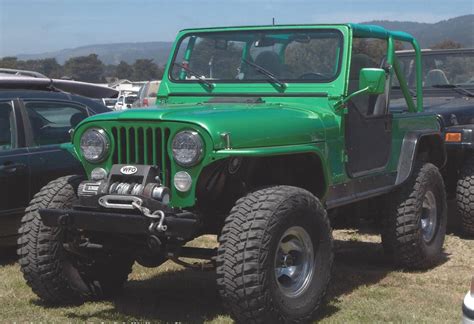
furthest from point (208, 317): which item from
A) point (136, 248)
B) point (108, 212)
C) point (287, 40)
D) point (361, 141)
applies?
point (287, 40)

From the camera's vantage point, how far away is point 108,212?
181 inches

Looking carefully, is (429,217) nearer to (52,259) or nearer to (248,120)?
(248,120)

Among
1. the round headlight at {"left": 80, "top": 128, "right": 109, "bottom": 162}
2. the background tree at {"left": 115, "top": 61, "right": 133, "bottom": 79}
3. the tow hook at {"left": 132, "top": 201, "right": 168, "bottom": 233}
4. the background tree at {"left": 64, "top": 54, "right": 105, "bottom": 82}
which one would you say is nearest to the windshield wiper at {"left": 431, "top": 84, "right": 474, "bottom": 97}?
the round headlight at {"left": 80, "top": 128, "right": 109, "bottom": 162}

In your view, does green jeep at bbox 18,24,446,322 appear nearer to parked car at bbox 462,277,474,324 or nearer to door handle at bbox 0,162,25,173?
parked car at bbox 462,277,474,324

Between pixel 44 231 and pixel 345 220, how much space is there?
2727 millimetres

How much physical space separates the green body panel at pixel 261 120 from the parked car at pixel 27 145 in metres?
1.29

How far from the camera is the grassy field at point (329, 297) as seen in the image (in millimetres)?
5066

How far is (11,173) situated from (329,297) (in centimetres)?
282

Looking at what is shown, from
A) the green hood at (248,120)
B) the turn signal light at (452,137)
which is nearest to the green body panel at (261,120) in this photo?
the green hood at (248,120)

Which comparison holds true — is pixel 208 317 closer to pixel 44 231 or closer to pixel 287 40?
pixel 44 231

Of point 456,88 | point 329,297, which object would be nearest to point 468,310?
point 329,297

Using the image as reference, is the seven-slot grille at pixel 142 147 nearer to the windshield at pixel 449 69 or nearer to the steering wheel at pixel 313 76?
the steering wheel at pixel 313 76

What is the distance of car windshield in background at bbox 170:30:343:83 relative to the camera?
19.1 ft

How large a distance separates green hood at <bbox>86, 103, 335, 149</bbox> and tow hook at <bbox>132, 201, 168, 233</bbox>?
1.66 feet
